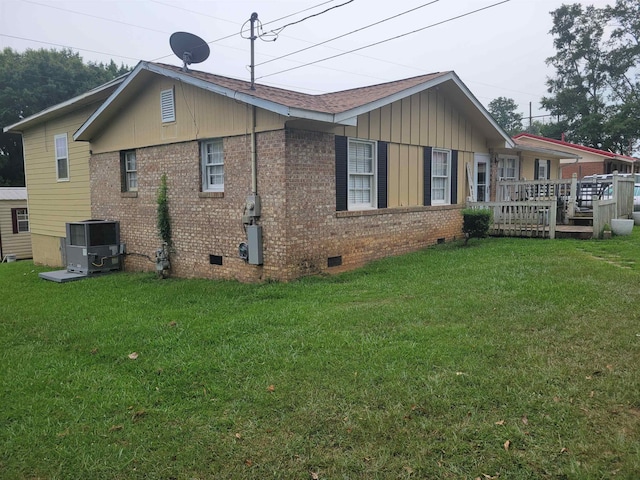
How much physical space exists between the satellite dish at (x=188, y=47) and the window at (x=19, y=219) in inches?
676

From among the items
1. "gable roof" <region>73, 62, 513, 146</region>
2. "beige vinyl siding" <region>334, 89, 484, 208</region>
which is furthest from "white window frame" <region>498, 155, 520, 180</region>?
"beige vinyl siding" <region>334, 89, 484, 208</region>

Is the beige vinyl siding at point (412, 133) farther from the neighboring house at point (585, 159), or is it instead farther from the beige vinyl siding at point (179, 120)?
the neighboring house at point (585, 159)

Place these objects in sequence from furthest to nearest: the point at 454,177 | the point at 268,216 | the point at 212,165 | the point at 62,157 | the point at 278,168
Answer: the point at 62,157 → the point at 454,177 → the point at 212,165 → the point at 268,216 → the point at 278,168

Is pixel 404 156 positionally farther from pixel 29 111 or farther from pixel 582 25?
pixel 582 25

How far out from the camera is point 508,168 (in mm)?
16938

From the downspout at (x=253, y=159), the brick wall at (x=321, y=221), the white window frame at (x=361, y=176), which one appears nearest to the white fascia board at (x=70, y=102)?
the downspout at (x=253, y=159)

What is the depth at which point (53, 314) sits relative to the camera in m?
7.83

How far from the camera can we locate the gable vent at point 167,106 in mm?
10859

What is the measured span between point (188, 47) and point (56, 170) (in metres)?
7.48

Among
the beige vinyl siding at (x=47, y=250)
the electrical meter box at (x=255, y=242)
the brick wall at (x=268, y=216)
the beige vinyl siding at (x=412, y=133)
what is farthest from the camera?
the beige vinyl siding at (x=47, y=250)

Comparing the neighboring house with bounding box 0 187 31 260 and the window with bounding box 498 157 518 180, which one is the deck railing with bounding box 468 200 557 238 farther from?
the neighboring house with bounding box 0 187 31 260

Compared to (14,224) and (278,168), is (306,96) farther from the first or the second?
(14,224)

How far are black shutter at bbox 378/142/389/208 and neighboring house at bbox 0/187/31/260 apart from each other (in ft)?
65.2

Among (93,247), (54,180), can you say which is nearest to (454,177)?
(93,247)
